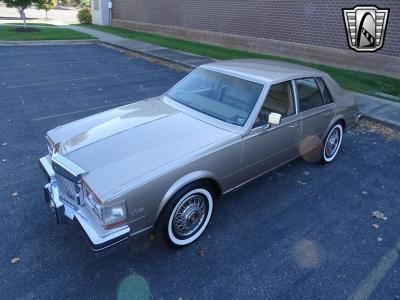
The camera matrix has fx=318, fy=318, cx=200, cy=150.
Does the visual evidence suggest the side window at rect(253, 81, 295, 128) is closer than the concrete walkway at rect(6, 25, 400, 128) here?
Yes

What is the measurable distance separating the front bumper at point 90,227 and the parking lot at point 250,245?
9.0 inches

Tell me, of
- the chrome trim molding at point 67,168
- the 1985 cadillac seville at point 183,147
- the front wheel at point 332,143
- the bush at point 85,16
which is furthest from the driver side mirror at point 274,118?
the bush at point 85,16

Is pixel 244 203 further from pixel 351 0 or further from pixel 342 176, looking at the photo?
pixel 351 0

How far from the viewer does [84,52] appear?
1455 cm

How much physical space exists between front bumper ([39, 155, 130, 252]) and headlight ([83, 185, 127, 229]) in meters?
0.06

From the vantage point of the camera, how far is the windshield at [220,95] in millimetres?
3879

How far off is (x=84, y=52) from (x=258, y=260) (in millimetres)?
13852

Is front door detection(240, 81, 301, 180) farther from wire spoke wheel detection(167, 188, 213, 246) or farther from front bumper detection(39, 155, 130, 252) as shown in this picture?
front bumper detection(39, 155, 130, 252)

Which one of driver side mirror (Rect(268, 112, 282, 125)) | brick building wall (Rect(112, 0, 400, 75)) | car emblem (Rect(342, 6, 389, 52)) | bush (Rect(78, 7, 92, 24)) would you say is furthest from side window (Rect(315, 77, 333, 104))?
bush (Rect(78, 7, 92, 24))

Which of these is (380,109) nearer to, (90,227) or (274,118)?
(274,118)

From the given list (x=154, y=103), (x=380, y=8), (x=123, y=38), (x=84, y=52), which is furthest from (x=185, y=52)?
(x=154, y=103)

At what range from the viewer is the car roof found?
4.09m

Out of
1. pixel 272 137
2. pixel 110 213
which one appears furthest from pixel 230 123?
pixel 110 213

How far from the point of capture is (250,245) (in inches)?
140
